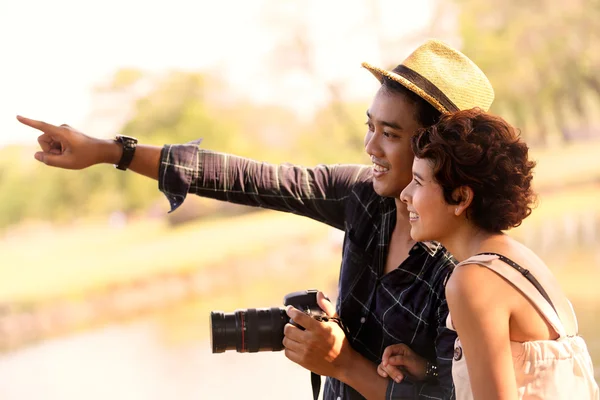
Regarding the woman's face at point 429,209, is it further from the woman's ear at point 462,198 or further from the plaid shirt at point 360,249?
the plaid shirt at point 360,249

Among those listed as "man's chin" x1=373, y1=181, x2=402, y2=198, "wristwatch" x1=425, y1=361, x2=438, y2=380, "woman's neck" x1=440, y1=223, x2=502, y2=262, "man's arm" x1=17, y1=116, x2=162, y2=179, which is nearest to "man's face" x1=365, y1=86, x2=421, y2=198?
"man's chin" x1=373, y1=181, x2=402, y2=198

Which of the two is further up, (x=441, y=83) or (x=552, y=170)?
(x=552, y=170)

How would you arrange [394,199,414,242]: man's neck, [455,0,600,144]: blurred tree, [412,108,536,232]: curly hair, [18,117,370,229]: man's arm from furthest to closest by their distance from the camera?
[455,0,600,144]: blurred tree → [18,117,370,229]: man's arm → [394,199,414,242]: man's neck → [412,108,536,232]: curly hair

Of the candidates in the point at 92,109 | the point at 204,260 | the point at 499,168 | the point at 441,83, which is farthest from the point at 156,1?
the point at 499,168

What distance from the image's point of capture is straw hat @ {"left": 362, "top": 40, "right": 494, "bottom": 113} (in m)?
1.48

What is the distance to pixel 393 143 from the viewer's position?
1524 mm

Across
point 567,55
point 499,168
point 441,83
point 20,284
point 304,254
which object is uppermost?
point 567,55

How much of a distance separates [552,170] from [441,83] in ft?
11.5

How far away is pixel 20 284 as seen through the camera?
3414 mm

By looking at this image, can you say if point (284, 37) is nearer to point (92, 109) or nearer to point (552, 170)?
point (92, 109)

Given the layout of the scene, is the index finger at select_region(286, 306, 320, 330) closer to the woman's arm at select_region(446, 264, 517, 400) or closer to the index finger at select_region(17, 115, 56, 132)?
the woman's arm at select_region(446, 264, 517, 400)

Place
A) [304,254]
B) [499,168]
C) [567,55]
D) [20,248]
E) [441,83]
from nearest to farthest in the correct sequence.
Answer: [499,168], [441,83], [20,248], [304,254], [567,55]

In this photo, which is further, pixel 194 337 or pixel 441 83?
pixel 194 337

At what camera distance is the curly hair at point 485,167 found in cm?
A: 128
